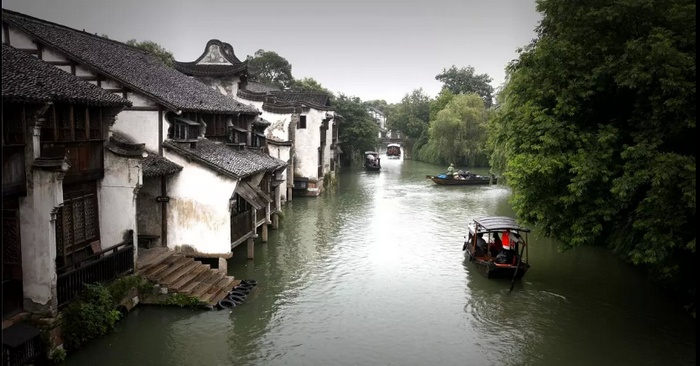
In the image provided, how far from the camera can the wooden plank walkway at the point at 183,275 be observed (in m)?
16.5

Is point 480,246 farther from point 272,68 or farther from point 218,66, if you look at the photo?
point 272,68

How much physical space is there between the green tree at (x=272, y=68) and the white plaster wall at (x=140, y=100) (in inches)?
2167

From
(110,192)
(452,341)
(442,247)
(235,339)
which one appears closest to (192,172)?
(110,192)

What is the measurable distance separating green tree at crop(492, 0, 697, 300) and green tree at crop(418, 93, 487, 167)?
44690mm

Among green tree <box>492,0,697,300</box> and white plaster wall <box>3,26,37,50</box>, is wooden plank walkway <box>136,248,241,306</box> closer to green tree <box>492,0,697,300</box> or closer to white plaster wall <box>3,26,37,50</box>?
white plaster wall <box>3,26,37,50</box>

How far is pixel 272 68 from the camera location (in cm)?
7456

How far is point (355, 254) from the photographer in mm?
23984

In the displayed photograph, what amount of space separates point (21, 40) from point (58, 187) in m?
8.64

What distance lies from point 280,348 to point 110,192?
6420 mm

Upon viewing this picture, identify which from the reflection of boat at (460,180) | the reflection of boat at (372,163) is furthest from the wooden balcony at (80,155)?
the reflection of boat at (372,163)

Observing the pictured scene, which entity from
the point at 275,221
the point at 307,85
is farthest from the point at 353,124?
the point at 275,221

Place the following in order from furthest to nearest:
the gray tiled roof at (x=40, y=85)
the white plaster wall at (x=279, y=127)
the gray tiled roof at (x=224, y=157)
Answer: the white plaster wall at (x=279, y=127) → the gray tiled roof at (x=224, y=157) → the gray tiled roof at (x=40, y=85)

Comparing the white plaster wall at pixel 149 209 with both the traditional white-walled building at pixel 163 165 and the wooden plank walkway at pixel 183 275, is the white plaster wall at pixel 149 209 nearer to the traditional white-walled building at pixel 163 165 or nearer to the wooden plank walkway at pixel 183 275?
the traditional white-walled building at pixel 163 165

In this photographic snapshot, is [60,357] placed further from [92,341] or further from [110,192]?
[110,192]
